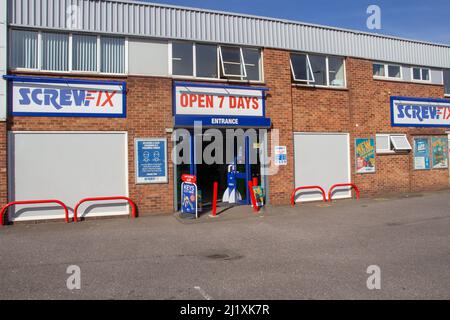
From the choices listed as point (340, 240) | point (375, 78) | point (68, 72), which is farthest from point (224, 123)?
point (375, 78)

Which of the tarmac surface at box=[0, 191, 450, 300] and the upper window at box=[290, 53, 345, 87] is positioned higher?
the upper window at box=[290, 53, 345, 87]

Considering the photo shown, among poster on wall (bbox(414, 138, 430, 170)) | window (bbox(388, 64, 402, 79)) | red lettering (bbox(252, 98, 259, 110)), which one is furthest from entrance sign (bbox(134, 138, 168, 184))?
poster on wall (bbox(414, 138, 430, 170))

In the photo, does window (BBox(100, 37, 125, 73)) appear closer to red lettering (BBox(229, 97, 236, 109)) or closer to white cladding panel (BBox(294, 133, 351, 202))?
red lettering (BBox(229, 97, 236, 109))

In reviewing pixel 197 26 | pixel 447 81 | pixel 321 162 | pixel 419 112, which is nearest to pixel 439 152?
pixel 419 112

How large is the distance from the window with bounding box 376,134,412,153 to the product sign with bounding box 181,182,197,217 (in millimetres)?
8000

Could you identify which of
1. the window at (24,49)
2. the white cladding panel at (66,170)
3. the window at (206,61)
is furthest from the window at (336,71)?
the window at (24,49)

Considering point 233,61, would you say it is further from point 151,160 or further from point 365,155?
point 365,155

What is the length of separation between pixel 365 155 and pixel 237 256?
30.9 ft

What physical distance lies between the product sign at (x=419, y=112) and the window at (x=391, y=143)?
526mm

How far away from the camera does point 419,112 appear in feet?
54.0

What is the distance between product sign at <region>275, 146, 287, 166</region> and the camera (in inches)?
525

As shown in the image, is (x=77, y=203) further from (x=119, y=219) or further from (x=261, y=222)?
(x=261, y=222)

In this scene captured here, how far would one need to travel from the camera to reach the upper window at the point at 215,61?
12500mm

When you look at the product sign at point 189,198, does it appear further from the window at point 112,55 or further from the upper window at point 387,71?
the upper window at point 387,71
